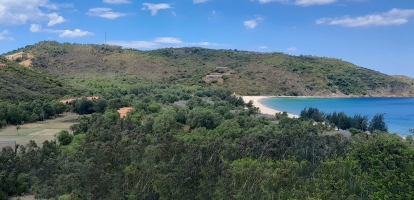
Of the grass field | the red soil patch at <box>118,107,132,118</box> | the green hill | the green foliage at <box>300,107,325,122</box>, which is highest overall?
the green hill

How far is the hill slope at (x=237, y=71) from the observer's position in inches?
5032

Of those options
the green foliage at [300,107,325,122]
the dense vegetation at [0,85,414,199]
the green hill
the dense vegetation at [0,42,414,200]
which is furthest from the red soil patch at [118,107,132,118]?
the green foliage at [300,107,325,122]

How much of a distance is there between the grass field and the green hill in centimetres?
1139

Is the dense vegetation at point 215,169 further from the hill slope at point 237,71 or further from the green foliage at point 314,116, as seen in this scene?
the hill slope at point 237,71

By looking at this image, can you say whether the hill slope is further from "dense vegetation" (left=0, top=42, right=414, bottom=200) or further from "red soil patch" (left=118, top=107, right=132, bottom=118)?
"dense vegetation" (left=0, top=42, right=414, bottom=200)

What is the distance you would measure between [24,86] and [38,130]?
28773 millimetres

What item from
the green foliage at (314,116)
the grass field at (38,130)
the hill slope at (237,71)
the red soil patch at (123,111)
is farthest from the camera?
the hill slope at (237,71)

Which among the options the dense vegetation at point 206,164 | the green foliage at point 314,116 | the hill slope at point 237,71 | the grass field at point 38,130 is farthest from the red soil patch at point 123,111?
the hill slope at point 237,71

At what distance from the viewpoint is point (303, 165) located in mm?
24359

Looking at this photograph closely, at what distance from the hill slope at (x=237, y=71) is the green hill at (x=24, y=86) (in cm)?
3924

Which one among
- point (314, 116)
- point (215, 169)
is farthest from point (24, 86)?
point (215, 169)

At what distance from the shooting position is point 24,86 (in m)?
72.7

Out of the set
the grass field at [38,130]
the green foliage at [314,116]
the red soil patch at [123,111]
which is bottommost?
the grass field at [38,130]

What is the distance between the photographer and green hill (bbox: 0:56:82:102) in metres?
65.0
